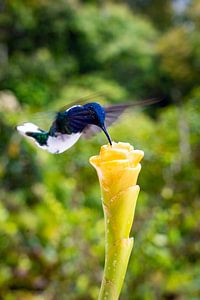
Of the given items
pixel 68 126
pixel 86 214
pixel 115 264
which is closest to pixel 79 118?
pixel 68 126

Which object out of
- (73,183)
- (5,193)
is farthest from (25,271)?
(5,193)

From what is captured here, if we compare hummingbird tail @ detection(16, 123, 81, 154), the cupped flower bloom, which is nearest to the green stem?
the cupped flower bloom

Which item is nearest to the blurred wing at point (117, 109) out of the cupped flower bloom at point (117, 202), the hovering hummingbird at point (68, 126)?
the hovering hummingbird at point (68, 126)

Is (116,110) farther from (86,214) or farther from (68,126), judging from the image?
(86,214)

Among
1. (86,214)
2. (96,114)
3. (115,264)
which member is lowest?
(115,264)

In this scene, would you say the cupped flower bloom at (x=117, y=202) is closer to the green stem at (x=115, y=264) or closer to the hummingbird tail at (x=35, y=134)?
the green stem at (x=115, y=264)
